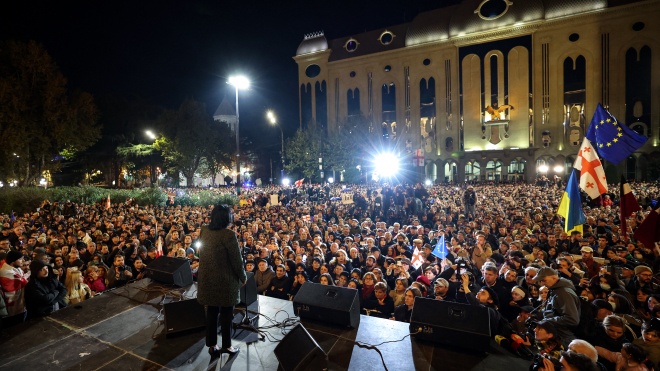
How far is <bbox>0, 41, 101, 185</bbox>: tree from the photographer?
79.8 feet

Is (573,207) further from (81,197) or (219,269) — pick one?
(81,197)

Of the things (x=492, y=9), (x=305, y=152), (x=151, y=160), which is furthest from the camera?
(x=305, y=152)

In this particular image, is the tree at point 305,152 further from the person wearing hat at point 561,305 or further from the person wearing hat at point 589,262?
the person wearing hat at point 561,305

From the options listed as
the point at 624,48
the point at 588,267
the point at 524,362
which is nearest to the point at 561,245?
the point at 588,267

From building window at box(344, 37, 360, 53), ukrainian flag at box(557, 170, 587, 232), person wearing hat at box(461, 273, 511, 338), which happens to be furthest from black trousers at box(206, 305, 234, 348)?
building window at box(344, 37, 360, 53)

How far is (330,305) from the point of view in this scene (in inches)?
182

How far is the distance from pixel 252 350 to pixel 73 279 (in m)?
4.73

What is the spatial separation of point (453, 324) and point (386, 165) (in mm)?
39786

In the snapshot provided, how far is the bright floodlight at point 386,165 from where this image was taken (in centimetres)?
4275

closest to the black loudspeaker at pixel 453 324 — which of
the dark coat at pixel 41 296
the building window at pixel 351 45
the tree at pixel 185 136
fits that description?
the dark coat at pixel 41 296

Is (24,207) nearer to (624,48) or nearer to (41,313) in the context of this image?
(41,313)

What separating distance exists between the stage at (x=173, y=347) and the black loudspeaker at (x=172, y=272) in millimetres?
977

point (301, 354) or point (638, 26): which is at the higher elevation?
point (638, 26)

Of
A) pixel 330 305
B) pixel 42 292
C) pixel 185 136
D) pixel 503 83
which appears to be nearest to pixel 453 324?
pixel 330 305
